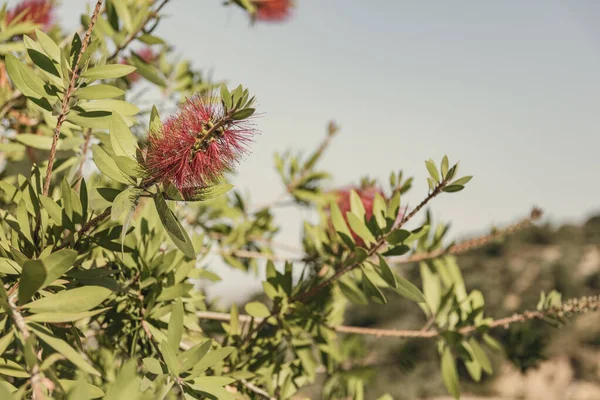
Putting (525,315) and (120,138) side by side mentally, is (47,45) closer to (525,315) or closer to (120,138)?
(120,138)

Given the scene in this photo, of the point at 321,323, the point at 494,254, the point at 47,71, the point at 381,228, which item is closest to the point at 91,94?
the point at 47,71

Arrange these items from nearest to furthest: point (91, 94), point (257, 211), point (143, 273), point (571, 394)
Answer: point (91, 94), point (143, 273), point (257, 211), point (571, 394)

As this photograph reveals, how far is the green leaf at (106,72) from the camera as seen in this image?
0.76m

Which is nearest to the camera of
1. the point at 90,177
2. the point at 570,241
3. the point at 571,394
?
the point at 90,177

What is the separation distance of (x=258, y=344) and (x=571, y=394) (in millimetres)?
8415

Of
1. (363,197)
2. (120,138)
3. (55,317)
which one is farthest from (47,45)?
(363,197)

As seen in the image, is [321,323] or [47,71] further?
Result: [321,323]

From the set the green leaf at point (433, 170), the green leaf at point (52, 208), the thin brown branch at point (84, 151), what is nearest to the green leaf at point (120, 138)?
the green leaf at point (52, 208)

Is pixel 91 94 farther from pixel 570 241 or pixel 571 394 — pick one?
pixel 570 241

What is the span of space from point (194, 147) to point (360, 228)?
0.42 m

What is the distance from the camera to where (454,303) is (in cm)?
127

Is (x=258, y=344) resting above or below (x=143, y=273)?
below

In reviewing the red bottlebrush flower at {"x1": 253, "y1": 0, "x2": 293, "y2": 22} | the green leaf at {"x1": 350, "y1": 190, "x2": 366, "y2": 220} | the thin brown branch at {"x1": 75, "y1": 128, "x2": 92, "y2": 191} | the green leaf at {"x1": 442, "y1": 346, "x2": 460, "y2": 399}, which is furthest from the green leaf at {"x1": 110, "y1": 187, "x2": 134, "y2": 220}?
the red bottlebrush flower at {"x1": 253, "y1": 0, "x2": 293, "y2": 22}

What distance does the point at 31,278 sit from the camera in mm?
569
